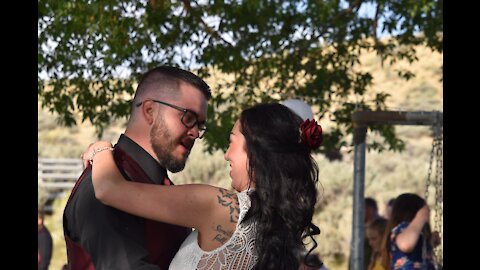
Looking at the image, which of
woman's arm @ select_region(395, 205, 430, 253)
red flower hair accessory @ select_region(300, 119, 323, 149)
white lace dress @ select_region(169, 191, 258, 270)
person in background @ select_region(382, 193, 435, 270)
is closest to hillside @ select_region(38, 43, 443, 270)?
person in background @ select_region(382, 193, 435, 270)

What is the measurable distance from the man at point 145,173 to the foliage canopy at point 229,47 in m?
6.84

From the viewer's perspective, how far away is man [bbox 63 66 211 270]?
325 centimetres

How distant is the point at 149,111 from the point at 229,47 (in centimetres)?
801

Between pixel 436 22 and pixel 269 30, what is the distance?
206 cm

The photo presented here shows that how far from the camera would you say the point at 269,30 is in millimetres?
11883

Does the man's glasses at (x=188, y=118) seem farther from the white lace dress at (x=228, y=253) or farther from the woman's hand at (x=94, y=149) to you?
the white lace dress at (x=228, y=253)

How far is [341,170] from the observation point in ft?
92.4

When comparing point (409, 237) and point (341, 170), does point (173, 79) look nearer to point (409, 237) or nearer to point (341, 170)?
point (409, 237)

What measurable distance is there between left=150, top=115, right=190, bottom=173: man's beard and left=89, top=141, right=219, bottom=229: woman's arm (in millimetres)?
230

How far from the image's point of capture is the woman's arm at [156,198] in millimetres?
3227

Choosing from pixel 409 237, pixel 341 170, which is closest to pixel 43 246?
pixel 409 237

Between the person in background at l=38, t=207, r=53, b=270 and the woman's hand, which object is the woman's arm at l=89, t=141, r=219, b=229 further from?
the person in background at l=38, t=207, r=53, b=270

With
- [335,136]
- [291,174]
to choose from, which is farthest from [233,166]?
[335,136]
